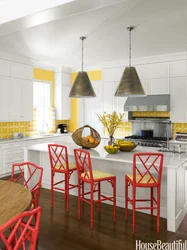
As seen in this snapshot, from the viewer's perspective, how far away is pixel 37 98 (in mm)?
7262

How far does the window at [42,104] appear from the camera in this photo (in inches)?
284

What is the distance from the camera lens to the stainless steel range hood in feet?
19.5

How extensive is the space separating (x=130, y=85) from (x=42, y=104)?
165 inches

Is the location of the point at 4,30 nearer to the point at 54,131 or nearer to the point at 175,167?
the point at 175,167

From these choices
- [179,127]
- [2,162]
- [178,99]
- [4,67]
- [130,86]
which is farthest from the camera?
[179,127]

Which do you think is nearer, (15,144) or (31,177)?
(31,177)

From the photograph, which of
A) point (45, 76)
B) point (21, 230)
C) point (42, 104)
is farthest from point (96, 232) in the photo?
point (45, 76)

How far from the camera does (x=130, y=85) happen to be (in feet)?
12.2

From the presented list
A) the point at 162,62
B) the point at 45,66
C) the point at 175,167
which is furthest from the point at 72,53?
the point at 175,167

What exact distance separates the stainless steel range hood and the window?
2413 millimetres

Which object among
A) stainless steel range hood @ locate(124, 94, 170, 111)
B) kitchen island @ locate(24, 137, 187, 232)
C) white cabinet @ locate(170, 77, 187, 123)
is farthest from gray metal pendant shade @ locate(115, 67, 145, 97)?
white cabinet @ locate(170, 77, 187, 123)

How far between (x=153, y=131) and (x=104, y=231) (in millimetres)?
3844

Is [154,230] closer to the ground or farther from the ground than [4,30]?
closer to the ground

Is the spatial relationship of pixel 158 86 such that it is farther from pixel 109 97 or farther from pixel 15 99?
pixel 15 99
